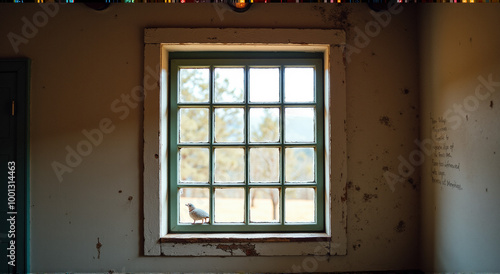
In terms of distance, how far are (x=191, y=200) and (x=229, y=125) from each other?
68cm

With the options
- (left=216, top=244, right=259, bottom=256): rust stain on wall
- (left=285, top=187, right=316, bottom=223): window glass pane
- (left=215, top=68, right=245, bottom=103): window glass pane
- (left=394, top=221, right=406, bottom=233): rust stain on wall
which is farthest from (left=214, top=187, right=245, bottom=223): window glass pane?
(left=394, top=221, right=406, bottom=233): rust stain on wall

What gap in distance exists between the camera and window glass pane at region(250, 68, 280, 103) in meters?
2.59

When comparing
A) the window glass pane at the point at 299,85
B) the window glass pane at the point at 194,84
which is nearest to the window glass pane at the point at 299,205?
the window glass pane at the point at 299,85

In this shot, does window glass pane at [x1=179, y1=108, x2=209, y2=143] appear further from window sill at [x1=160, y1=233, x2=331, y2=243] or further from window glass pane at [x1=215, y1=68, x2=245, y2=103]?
window sill at [x1=160, y1=233, x2=331, y2=243]

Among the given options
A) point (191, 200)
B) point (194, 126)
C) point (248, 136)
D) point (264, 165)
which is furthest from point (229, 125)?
point (191, 200)

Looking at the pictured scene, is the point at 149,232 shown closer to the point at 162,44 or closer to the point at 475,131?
the point at 162,44

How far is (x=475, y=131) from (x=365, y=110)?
2.43 feet

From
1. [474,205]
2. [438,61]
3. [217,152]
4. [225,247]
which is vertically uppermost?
[438,61]

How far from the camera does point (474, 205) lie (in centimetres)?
185

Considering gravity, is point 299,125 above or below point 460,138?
above

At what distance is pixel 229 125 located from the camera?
2580 mm

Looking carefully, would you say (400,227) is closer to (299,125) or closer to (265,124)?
(299,125)

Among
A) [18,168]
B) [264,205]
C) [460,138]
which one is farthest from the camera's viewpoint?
[264,205]

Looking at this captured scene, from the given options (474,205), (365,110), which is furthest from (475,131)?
(365,110)
